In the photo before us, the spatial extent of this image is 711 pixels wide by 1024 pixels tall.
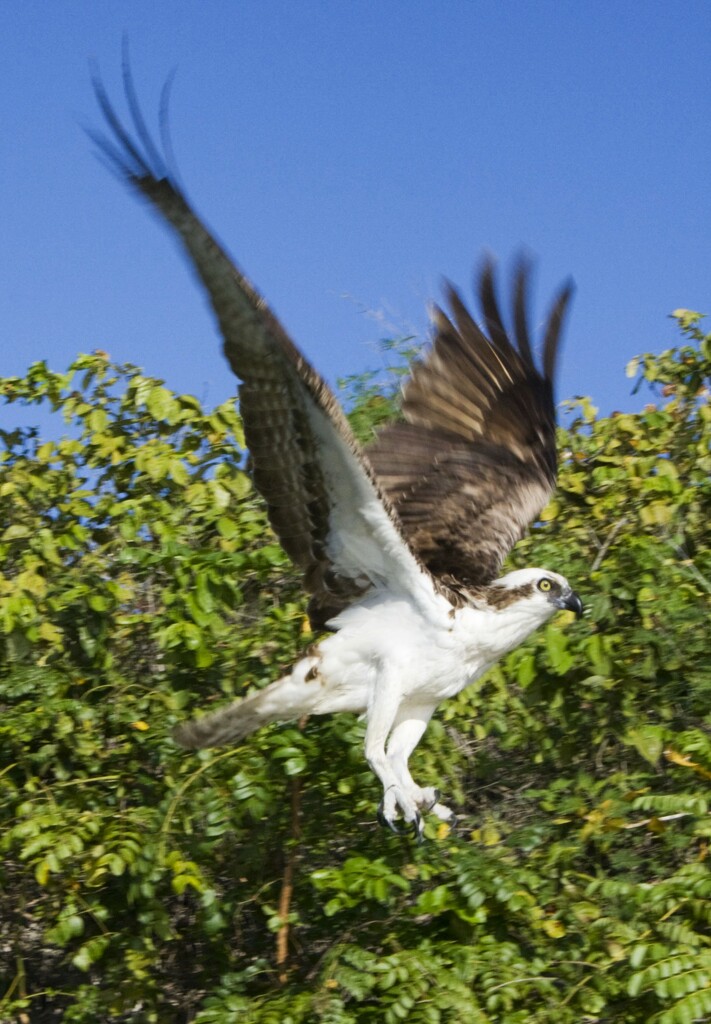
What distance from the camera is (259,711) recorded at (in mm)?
4645

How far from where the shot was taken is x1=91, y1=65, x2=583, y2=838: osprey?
13.1ft

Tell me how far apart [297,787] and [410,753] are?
414 mm

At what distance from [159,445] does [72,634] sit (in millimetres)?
846

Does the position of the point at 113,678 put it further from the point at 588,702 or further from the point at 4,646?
the point at 588,702

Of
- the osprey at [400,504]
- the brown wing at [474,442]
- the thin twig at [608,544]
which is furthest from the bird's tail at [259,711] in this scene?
the thin twig at [608,544]

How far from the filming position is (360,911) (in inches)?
182

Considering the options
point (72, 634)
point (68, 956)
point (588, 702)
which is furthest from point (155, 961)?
point (588, 702)

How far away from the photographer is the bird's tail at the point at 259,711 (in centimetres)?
455

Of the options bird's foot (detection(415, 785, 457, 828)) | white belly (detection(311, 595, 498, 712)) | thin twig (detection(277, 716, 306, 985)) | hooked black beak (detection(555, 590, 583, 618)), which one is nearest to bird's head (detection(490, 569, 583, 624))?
hooked black beak (detection(555, 590, 583, 618))

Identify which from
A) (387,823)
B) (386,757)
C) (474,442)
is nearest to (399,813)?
(387,823)

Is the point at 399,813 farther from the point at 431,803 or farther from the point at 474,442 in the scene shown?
the point at 474,442

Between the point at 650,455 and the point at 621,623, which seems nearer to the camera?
the point at 621,623

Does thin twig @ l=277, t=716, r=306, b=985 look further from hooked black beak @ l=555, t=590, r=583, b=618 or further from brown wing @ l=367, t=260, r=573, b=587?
hooked black beak @ l=555, t=590, r=583, b=618

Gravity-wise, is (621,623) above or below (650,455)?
below
